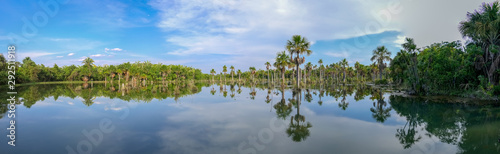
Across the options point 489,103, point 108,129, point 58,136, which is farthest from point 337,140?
point 489,103

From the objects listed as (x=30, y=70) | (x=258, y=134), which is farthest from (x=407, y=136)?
(x=30, y=70)

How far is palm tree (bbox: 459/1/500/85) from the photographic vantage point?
1988 cm

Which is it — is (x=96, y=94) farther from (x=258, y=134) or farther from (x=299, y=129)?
(x=299, y=129)

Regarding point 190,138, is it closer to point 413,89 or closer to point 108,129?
point 108,129

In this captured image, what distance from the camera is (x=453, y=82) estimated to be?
25.6 m

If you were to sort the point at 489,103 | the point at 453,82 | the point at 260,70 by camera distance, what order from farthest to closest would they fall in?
1. the point at 260,70
2. the point at 453,82
3. the point at 489,103

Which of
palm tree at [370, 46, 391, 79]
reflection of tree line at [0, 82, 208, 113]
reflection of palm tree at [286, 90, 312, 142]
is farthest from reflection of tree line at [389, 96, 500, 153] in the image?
palm tree at [370, 46, 391, 79]

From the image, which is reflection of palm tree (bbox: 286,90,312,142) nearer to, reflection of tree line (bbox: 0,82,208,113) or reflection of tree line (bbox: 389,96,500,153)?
reflection of tree line (bbox: 389,96,500,153)

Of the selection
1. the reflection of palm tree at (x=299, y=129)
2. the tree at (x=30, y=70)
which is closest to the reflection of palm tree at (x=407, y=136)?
the reflection of palm tree at (x=299, y=129)

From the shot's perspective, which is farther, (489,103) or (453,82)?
(453,82)

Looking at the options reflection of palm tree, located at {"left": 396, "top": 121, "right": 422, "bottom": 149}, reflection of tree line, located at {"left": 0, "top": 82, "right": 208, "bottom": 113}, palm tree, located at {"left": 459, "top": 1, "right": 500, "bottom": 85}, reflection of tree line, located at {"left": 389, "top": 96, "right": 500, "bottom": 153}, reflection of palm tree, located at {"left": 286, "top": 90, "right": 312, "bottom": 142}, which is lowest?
A: reflection of palm tree, located at {"left": 396, "top": 121, "right": 422, "bottom": 149}

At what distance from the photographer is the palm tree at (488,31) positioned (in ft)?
65.2

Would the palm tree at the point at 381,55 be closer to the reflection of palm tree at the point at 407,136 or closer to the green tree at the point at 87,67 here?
the reflection of palm tree at the point at 407,136

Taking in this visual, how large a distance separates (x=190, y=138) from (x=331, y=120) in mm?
8077
